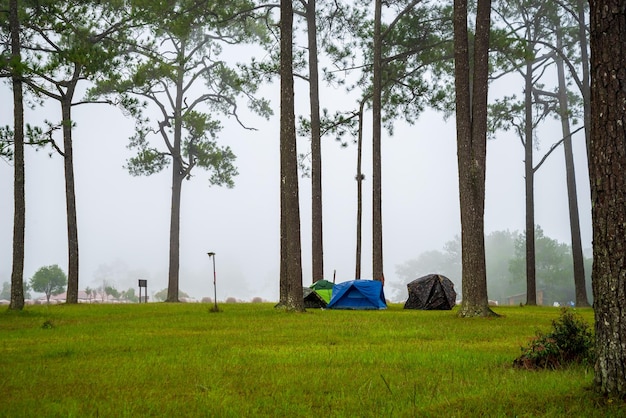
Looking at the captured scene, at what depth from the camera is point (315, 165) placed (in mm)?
24516

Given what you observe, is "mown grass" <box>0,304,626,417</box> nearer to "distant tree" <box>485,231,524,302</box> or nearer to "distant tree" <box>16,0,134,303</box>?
"distant tree" <box>16,0,134,303</box>

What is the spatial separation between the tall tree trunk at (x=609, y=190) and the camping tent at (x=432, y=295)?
17.0 meters

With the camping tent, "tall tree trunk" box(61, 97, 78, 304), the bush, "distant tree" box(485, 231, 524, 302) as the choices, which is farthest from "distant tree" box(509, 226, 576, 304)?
the bush

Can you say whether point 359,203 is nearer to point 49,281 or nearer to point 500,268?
point 49,281

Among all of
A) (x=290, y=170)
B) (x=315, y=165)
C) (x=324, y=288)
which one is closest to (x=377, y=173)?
(x=315, y=165)

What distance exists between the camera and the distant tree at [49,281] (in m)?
60.8

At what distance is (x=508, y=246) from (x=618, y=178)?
13248 cm

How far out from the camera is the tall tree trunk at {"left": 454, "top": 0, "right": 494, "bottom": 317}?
1537cm

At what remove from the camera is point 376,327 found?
41.4ft

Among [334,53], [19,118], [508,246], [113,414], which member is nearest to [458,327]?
[113,414]

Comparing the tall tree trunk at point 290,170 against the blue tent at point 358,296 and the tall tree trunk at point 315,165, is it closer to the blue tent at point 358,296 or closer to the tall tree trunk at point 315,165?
the blue tent at point 358,296

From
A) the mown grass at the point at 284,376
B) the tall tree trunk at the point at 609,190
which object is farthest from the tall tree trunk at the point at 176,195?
the tall tree trunk at the point at 609,190

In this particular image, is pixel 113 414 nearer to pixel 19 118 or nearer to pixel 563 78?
pixel 19 118

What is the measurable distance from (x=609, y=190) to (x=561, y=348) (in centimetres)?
276
